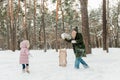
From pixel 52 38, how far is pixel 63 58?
263 ft

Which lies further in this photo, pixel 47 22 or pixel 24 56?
pixel 47 22

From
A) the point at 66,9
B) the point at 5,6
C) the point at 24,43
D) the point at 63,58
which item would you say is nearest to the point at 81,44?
the point at 63,58

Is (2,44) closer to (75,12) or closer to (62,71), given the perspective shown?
(75,12)

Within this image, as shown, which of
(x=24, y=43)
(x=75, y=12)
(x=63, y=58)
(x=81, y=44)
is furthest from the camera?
(x=75, y=12)

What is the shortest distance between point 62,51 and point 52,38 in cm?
7990

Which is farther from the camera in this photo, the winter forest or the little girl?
the winter forest

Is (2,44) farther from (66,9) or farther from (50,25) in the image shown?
(66,9)

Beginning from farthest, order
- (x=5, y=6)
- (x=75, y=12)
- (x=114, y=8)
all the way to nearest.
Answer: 1. (x=114, y=8)
2. (x=75, y=12)
3. (x=5, y=6)

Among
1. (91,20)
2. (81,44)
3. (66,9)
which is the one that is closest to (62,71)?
(81,44)

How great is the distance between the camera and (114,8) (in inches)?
3108

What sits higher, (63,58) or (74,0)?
(74,0)

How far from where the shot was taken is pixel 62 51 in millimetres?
15703

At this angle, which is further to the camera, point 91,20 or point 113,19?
point 91,20

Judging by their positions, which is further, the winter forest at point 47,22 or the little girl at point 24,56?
the winter forest at point 47,22
